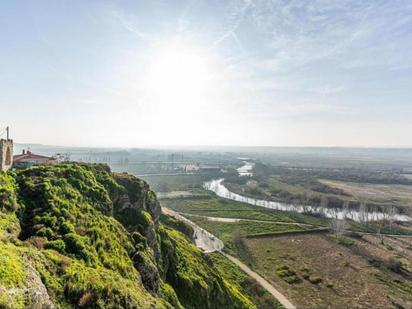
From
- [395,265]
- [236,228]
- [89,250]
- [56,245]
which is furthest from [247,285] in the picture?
[56,245]

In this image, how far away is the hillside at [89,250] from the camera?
9992 millimetres

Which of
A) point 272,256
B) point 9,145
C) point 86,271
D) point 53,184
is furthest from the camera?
point 272,256

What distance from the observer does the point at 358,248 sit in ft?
191

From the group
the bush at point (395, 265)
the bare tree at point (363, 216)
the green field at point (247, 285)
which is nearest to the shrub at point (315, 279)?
the green field at point (247, 285)

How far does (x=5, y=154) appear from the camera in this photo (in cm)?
2617

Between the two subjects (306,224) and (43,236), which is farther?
(306,224)

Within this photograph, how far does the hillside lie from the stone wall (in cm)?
824

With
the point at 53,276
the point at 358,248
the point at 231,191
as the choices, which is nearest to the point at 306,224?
the point at 358,248

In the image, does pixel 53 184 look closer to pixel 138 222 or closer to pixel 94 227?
pixel 94 227

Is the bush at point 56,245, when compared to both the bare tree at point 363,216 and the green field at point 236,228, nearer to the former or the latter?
the green field at point 236,228

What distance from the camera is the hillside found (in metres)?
9.99

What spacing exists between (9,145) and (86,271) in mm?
21972

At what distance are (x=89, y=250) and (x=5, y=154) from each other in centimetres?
1859

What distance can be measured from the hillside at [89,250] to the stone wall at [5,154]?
824cm
